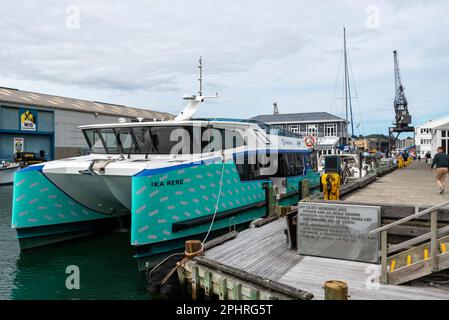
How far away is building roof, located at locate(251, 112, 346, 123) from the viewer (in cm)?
5806

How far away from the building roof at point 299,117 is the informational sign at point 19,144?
35308 mm

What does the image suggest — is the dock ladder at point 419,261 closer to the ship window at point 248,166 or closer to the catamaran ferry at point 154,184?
the catamaran ferry at point 154,184

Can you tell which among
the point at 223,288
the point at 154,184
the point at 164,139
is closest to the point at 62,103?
the point at 164,139

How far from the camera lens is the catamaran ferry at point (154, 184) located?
29.4ft

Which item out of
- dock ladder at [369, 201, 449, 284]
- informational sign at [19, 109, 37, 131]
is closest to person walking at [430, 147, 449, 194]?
dock ladder at [369, 201, 449, 284]

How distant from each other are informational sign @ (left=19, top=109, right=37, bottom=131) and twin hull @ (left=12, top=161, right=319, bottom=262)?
95.1ft

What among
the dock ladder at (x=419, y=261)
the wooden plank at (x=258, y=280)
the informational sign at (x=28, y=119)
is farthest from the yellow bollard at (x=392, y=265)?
the informational sign at (x=28, y=119)

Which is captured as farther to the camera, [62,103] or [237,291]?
[62,103]

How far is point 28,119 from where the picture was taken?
37562mm

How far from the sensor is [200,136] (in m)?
11.0

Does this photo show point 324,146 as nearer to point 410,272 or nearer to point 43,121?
point 410,272

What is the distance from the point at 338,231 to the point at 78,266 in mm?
6645

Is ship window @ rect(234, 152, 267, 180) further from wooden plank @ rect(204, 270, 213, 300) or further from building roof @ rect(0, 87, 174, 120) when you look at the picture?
building roof @ rect(0, 87, 174, 120)
